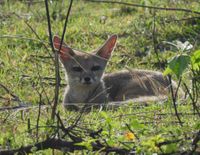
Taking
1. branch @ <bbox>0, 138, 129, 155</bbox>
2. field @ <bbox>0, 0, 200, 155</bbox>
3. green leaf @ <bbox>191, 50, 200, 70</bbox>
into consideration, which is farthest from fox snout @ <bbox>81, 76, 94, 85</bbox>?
green leaf @ <bbox>191, 50, 200, 70</bbox>

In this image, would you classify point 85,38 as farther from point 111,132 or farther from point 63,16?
point 111,132

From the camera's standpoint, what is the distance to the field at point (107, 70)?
4027mm

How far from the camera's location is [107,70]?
8828 mm

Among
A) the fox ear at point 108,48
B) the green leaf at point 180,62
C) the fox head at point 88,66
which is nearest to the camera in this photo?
the green leaf at point 180,62

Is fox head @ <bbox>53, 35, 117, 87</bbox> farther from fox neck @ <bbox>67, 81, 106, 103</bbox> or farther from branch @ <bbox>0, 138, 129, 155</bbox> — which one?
branch @ <bbox>0, 138, 129, 155</bbox>

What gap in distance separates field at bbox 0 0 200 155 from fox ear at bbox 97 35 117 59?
0.25 metres

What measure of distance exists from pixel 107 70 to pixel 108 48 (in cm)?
64

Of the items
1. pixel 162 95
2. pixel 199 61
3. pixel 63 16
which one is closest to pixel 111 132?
pixel 199 61

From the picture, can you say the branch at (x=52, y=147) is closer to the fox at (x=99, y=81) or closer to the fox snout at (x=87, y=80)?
the fox at (x=99, y=81)

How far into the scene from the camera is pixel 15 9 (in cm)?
1091

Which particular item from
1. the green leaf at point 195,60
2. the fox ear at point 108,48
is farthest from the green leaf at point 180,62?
the fox ear at point 108,48

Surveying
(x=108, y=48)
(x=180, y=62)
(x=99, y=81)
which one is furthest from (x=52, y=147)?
(x=108, y=48)

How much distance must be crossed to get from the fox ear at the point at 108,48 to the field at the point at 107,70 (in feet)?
0.81

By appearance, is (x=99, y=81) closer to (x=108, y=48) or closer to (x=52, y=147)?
(x=108, y=48)
